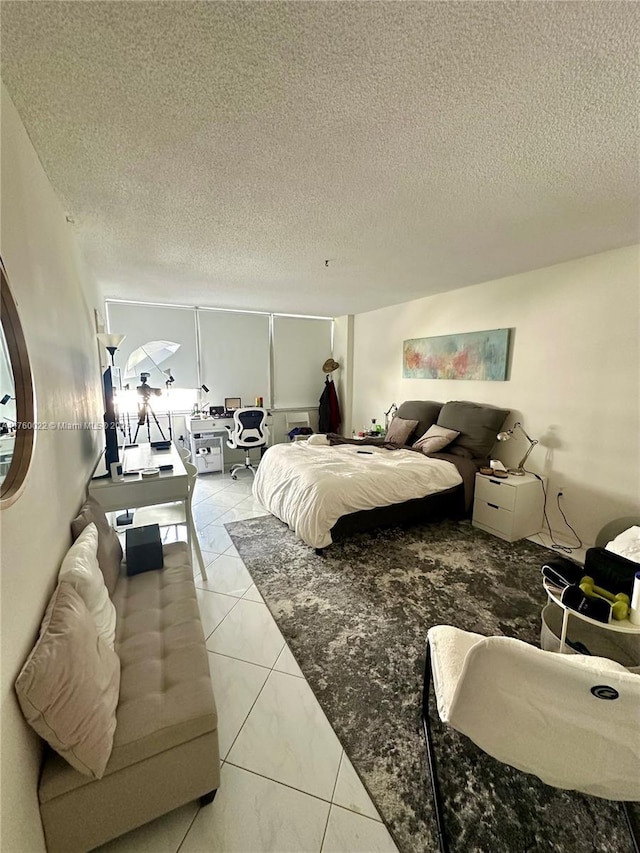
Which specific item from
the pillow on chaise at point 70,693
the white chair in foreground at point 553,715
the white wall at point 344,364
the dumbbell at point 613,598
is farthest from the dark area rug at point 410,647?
the white wall at point 344,364

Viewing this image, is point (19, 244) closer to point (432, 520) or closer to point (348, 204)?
point (348, 204)

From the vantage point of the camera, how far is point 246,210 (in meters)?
2.02

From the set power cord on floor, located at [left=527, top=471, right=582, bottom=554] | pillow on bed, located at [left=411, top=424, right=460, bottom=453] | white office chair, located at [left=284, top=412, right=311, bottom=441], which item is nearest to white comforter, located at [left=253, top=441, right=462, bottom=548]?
pillow on bed, located at [left=411, top=424, right=460, bottom=453]

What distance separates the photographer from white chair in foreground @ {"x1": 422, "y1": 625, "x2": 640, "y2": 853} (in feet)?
2.74

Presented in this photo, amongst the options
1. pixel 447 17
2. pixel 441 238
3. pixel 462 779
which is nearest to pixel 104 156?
pixel 447 17

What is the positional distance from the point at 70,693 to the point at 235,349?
5.05 m

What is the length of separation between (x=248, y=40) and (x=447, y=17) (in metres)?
0.55

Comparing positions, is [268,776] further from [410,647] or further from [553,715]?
[553,715]

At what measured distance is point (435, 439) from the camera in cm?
366

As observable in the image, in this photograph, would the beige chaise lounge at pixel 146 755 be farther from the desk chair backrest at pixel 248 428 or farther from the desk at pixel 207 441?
the desk at pixel 207 441

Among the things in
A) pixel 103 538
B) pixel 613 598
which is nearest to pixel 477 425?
pixel 613 598

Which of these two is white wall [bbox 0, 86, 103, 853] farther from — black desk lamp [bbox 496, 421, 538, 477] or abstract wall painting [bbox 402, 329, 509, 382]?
abstract wall painting [bbox 402, 329, 509, 382]

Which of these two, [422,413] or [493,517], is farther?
[422,413]

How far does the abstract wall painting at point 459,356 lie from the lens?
352 centimetres
